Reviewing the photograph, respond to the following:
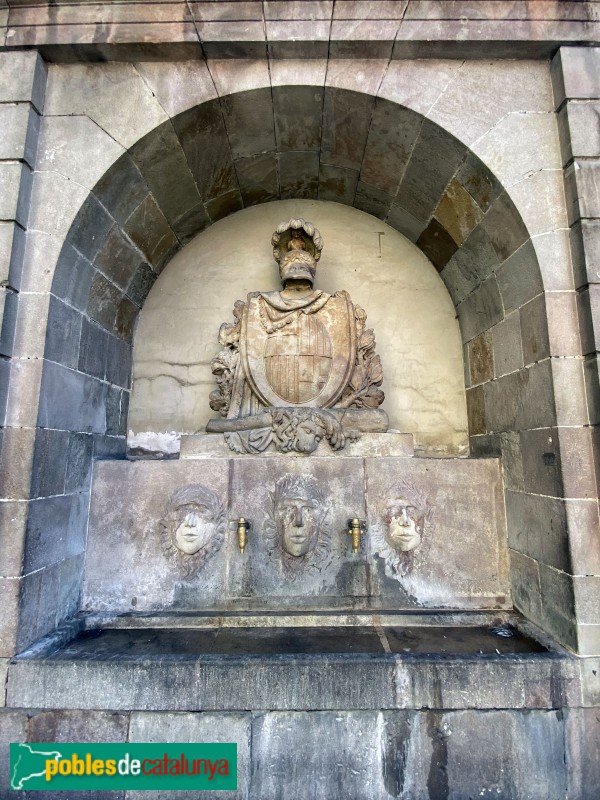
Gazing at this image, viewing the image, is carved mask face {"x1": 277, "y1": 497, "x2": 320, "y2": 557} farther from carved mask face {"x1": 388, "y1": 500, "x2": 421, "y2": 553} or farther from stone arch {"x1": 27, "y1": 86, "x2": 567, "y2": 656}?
stone arch {"x1": 27, "y1": 86, "x2": 567, "y2": 656}

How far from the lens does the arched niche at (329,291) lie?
447 cm

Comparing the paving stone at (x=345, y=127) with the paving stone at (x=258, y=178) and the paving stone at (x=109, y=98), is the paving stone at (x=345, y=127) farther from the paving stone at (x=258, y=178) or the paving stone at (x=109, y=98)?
the paving stone at (x=109, y=98)

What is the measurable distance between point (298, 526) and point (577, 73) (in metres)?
3.93

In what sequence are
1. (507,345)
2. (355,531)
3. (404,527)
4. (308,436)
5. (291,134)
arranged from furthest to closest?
(291,134) → (507,345) → (308,436) → (404,527) → (355,531)

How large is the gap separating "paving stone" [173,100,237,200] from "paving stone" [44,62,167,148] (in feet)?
0.73

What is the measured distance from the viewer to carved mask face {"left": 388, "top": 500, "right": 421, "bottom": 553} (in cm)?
334

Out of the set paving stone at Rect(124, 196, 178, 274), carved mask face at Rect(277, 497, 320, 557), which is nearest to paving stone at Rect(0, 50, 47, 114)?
paving stone at Rect(124, 196, 178, 274)

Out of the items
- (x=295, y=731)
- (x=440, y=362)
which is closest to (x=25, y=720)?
(x=295, y=731)

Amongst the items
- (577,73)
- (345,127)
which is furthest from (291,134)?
(577,73)

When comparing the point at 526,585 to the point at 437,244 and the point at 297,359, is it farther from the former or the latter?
the point at 437,244

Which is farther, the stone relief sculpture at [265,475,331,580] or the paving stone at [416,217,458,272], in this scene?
the paving stone at [416,217,458,272]

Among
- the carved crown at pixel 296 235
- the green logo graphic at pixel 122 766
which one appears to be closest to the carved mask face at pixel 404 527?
the green logo graphic at pixel 122 766

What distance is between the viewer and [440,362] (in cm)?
457

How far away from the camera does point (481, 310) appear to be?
4.06m
